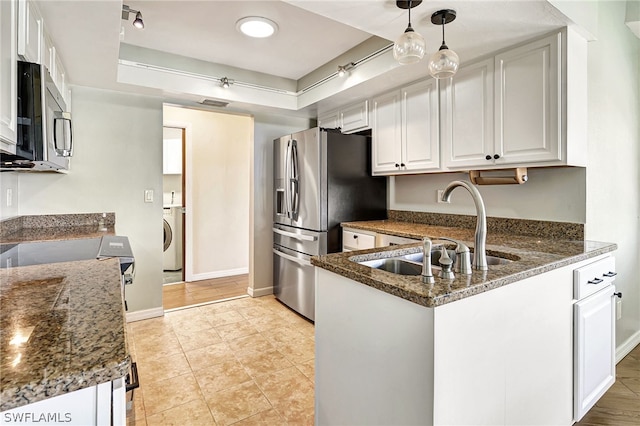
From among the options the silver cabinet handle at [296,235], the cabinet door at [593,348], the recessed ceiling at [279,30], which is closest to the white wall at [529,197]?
the cabinet door at [593,348]

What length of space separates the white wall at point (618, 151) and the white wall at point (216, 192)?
11.6ft

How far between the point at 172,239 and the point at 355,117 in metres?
3.24

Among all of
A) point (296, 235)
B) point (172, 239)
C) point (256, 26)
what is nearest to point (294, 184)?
point (296, 235)

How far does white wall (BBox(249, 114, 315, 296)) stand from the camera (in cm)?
385

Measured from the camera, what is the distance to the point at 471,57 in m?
2.27

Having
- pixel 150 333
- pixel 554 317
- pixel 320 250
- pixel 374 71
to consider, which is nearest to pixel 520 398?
pixel 554 317

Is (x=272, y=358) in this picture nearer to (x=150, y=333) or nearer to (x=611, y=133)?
(x=150, y=333)

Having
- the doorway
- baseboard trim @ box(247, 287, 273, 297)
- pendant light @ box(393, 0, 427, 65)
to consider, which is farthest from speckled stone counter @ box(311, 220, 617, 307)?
the doorway

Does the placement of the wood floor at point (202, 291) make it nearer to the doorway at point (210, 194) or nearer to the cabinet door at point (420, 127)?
the doorway at point (210, 194)

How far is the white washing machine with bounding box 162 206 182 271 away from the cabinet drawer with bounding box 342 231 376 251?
2.89m

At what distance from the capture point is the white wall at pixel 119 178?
2.83 m

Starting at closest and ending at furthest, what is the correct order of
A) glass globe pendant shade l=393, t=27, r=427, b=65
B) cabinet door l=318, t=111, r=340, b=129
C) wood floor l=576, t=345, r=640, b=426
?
glass globe pendant shade l=393, t=27, r=427, b=65, wood floor l=576, t=345, r=640, b=426, cabinet door l=318, t=111, r=340, b=129

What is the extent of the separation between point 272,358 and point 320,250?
1003mm

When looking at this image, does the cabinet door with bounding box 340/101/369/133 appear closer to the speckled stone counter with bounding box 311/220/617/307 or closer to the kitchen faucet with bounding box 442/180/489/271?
the speckled stone counter with bounding box 311/220/617/307
